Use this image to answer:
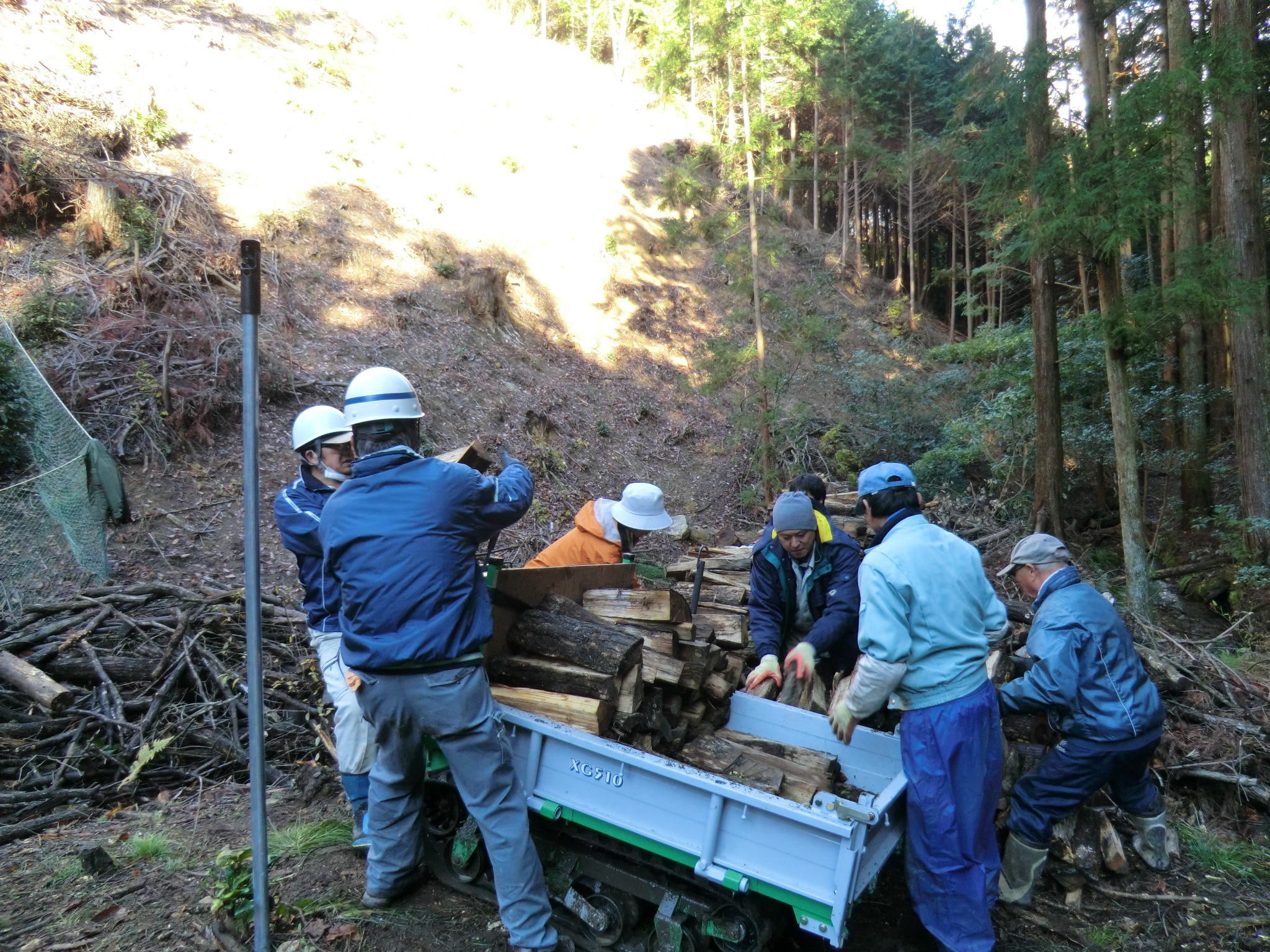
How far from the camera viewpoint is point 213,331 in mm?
10977

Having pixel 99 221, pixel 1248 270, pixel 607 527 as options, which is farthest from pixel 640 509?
pixel 99 221

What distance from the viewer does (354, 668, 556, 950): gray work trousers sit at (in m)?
3.34

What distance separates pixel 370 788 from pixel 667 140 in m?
29.9

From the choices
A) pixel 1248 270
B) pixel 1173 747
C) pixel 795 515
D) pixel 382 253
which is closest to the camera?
pixel 795 515

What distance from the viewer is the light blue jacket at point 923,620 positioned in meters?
3.53

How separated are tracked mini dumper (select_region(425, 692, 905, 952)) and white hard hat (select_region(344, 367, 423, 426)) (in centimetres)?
151

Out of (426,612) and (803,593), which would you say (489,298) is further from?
(426,612)

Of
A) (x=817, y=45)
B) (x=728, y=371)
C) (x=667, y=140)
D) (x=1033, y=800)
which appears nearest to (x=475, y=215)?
(x=728, y=371)

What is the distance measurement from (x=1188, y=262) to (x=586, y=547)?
23.1 feet

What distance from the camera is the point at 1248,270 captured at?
345 inches

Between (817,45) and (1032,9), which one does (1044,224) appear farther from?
(817,45)

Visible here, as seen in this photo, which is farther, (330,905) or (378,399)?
(330,905)

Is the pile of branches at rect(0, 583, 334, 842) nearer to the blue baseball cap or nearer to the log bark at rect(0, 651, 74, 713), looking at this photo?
Answer: the log bark at rect(0, 651, 74, 713)

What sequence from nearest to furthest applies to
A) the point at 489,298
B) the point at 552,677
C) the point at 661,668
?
the point at 552,677 < the point at 661,668 < the point at 489,298
